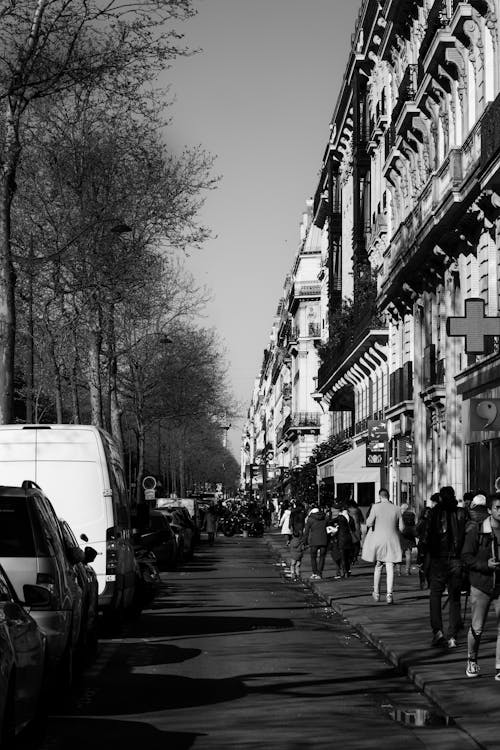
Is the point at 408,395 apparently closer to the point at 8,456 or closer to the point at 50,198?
the point at 50,198

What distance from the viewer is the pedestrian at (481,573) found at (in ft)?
45.0

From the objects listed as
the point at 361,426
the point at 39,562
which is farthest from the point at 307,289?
the point at 39,562

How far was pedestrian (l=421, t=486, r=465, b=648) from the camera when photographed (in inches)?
671

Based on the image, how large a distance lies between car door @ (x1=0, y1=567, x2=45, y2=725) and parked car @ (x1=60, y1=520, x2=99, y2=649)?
3.92 meters

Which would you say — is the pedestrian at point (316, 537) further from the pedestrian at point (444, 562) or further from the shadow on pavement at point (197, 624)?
the pedestrian at point (444, 562)

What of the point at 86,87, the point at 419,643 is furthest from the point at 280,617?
the point at 86,87

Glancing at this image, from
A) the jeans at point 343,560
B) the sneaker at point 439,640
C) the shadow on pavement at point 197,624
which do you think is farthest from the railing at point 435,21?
the sneaker at point 439,640

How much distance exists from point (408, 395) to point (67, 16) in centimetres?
2059

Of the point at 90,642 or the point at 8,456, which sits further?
the point at 8,456

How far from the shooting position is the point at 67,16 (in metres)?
26.2

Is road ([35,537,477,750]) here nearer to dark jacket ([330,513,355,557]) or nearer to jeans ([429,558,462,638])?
jeans ([429,558,462,638])

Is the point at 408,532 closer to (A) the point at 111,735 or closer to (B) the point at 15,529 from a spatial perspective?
(B) the point at 15,529

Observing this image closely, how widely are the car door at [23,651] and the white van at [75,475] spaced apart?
8.43m

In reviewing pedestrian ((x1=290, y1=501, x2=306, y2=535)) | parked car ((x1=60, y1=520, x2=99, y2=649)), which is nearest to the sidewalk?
parked car ((x1=60, y1=520, x2=99, y2=649))
